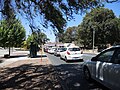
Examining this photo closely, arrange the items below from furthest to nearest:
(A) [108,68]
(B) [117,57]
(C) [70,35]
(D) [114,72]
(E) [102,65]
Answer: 1. (C) [70,35]
2. (E) [102,65]
3. (A) [108,68]
4. (B) [117,57]
5. (D) [114,72]

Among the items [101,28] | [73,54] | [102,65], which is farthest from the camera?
[101,28]

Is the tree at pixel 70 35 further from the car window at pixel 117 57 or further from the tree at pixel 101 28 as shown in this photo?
the car window at pixel 117 57

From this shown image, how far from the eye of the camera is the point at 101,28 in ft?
234

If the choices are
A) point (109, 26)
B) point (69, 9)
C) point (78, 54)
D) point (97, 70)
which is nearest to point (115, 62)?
point (97, 70)

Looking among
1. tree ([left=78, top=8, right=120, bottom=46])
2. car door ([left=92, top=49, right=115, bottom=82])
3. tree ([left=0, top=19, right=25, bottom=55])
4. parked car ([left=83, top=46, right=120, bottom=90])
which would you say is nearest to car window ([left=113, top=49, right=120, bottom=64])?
parked car ([left=83, top=46, right=120, bottom=90])

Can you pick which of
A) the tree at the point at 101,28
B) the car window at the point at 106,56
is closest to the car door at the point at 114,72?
the car window at the point at 106,56

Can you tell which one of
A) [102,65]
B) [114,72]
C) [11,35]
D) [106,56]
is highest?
[11,35]

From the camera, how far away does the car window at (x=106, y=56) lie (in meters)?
8.76

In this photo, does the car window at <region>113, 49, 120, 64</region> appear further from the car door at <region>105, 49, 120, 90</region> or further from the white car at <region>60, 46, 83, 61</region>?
the white car at <region>60, 46, 83, 61</region>

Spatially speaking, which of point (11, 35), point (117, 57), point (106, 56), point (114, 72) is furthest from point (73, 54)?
point (114, 72)

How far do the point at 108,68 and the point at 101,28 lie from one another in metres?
63.9

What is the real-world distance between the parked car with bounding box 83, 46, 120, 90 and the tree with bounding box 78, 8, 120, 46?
201 ft

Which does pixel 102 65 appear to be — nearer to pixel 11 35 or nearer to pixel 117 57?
pixel 117 57

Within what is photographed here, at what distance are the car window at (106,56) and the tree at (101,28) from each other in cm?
6129
